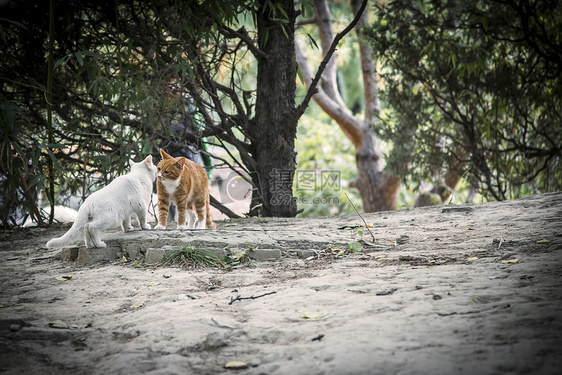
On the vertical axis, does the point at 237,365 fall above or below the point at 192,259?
below

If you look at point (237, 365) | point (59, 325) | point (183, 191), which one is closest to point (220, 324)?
point (237, 365)

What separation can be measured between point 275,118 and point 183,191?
2.11 meters

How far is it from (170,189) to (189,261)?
99cm

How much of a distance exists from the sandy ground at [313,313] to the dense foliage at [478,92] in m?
3.83

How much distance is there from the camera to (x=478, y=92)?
707 cm

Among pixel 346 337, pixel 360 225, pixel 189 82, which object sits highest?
pixel 189 82

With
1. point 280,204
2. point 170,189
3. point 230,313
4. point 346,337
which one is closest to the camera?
point 346,337

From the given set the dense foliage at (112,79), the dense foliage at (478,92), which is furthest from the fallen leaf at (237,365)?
the dense foliage at (478,92)

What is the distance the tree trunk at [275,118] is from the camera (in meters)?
5.55

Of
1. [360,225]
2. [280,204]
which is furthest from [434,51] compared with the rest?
[360,225]

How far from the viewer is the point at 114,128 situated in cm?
604

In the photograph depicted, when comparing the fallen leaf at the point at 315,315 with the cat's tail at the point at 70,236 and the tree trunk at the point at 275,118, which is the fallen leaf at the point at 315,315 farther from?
the tree trunk at the point at 275,118

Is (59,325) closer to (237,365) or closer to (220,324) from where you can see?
(220,324)

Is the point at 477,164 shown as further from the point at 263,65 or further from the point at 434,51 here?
the point at 263,65
